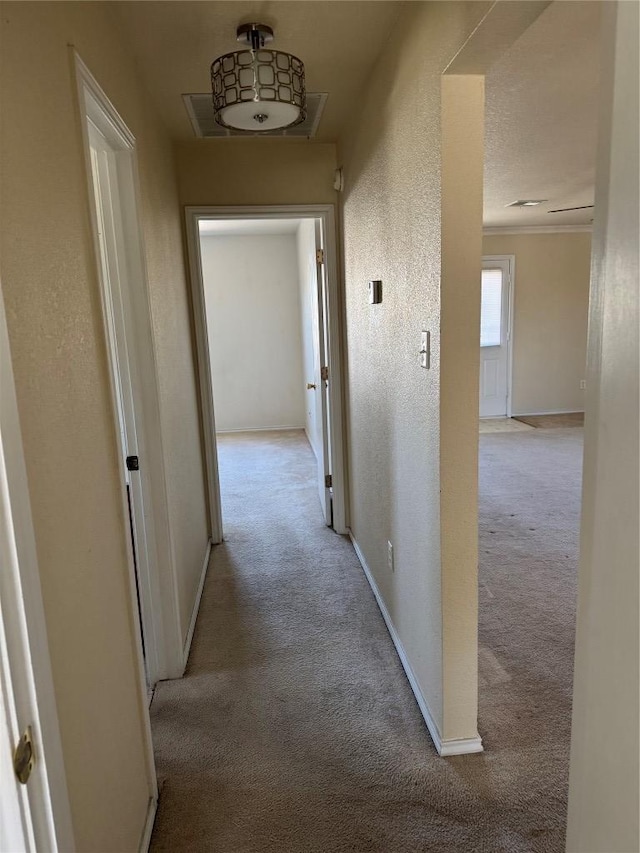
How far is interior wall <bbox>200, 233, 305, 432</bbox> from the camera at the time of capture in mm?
7035

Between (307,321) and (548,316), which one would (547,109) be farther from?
(548,316)

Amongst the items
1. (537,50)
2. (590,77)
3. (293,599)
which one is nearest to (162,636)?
(293,599)

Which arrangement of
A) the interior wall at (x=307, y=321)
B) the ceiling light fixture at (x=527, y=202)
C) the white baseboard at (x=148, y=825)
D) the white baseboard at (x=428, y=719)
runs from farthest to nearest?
the interior wall at (x=307, y=321), the ceiling light fixture at (x=527, y=202), the white baseboard at (x=428, y=719), the white baseboard at (x=148, y=825)

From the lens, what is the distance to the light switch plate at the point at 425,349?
5.73ft

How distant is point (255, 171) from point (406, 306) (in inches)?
71.8

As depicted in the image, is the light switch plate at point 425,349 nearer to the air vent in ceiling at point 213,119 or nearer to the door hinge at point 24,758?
the air vent in ceiling at point 213,119

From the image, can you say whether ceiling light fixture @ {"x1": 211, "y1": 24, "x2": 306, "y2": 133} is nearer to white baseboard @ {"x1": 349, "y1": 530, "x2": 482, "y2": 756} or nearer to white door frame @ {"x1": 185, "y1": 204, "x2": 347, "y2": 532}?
white door frame @ {"x1": 185, "y1": 204, "x2": 347, "y2": 532}

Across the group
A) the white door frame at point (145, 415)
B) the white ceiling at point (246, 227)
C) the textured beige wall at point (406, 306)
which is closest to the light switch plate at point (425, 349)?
the textured beige wall at point (406, 306)

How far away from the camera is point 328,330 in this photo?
356 cm

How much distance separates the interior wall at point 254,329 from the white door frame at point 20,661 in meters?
6.39

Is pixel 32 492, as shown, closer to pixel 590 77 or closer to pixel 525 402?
pixel 590 77

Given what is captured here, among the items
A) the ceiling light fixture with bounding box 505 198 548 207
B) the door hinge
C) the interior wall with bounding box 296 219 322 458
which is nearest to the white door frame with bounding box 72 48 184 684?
the door hinge

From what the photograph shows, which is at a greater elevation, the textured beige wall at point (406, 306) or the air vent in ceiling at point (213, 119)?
the air vent in ceiling at point (213, 119)

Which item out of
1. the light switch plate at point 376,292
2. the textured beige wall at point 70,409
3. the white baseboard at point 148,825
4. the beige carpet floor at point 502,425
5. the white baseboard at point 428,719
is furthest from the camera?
the beige carpet floor at point 502,425
